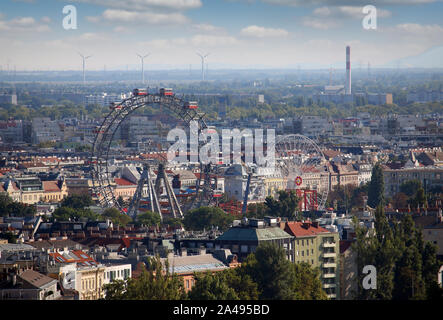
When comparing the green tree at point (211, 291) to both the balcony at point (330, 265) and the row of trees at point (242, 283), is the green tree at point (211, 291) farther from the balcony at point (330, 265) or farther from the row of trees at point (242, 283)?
the balcony at point (330, 265)

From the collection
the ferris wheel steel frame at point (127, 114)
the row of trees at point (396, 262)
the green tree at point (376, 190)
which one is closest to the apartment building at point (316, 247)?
the row of trees at point (396, 262)

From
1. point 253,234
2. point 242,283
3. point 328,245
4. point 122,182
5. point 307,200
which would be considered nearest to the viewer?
point 242,283

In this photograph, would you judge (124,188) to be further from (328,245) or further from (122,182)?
(328,245)

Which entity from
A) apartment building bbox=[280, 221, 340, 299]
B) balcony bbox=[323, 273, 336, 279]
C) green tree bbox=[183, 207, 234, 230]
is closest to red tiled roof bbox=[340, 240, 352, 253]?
apartment building bbox=[280, 221, 340, 299]

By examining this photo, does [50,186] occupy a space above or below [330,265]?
below

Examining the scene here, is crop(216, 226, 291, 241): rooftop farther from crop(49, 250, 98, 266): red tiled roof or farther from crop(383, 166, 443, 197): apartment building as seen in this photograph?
crop(383, 166, 443, 197): apartment building

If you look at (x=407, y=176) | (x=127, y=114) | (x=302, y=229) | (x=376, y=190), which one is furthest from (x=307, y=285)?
(x=407, y=176)

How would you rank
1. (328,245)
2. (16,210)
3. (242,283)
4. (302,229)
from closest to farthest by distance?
(242,283), (328,245), (302,229), (16,210)
